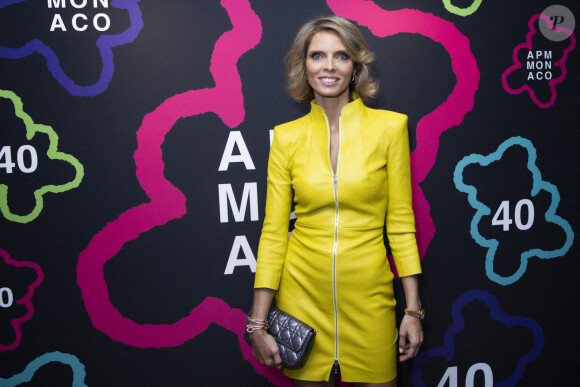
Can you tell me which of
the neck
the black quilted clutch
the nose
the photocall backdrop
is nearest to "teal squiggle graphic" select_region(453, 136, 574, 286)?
the photocall backdrop


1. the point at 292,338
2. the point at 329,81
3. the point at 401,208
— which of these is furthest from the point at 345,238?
the point at 329,81

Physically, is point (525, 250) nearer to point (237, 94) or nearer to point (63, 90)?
point (237, 94)

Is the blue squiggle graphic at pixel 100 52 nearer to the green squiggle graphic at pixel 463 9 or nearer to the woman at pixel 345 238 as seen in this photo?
the woman at pixel 345 238

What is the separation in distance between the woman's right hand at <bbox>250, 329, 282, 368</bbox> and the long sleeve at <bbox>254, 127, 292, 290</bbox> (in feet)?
0.50

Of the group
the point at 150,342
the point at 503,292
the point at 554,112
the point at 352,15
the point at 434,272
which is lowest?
the point at 150,342

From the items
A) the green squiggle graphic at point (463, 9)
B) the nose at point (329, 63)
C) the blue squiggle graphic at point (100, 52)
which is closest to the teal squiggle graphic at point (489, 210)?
the green squiggle graphic at point (463, 9)

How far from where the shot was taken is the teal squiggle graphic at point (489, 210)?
1796 millimetres

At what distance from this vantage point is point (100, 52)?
162 cm

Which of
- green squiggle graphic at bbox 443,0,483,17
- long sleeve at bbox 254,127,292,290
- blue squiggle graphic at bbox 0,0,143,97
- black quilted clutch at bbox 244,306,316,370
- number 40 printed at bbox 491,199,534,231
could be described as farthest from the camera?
number 40 printed at bbox 491,199,534,231

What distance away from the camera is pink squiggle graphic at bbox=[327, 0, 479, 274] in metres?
1.68

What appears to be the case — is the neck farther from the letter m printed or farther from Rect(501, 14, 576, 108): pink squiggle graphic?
Rect(501, 14, 576, 108): pink squiggle graphic

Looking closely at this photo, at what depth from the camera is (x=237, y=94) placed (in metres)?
1.67

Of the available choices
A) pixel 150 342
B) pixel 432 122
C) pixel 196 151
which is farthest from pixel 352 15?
pixel 150 342

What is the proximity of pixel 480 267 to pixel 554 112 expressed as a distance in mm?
755
